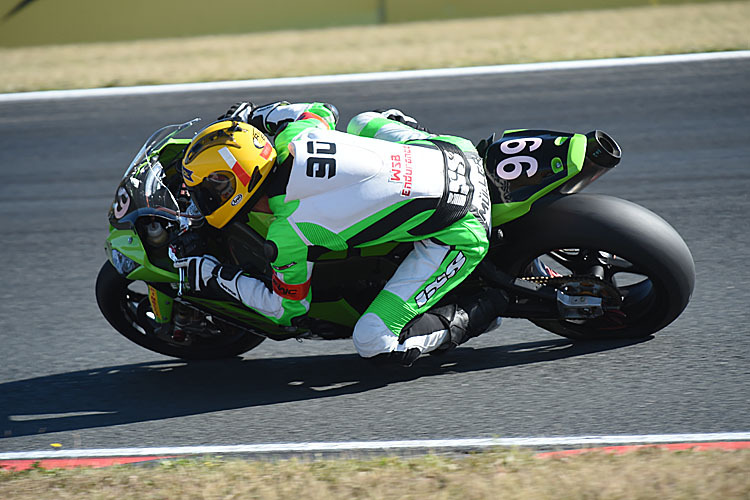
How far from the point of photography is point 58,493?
3566mm

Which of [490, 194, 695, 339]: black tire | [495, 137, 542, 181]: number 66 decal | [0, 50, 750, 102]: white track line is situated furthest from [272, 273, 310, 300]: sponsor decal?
[0, 50, 750, 102]: white track line

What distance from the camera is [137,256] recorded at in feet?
14.2

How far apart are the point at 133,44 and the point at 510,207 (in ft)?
32.9

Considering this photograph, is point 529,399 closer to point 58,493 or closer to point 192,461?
point 192,461

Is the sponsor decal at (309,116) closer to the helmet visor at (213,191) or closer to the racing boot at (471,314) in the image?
the helmet visor at (213,191)

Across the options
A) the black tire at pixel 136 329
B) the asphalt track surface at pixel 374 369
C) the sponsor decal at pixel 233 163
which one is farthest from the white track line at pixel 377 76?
the sponsor decal at pixel 233 163

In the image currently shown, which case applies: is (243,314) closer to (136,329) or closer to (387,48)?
(136,329)

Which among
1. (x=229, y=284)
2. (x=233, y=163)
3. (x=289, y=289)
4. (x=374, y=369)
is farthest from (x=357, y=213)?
(x=374, y=369)

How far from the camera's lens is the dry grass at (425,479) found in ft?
10.8

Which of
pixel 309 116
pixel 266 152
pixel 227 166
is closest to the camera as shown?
pixel 227 166

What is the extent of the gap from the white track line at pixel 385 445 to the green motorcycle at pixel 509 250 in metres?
0.64

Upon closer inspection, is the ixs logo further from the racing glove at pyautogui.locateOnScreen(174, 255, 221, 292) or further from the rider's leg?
the racing glove at pyautogui.locateOnScreen(174, 255, 221, 292)

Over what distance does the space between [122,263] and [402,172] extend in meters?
1.40

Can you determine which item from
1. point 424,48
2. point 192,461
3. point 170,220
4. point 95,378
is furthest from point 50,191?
point 424,48
